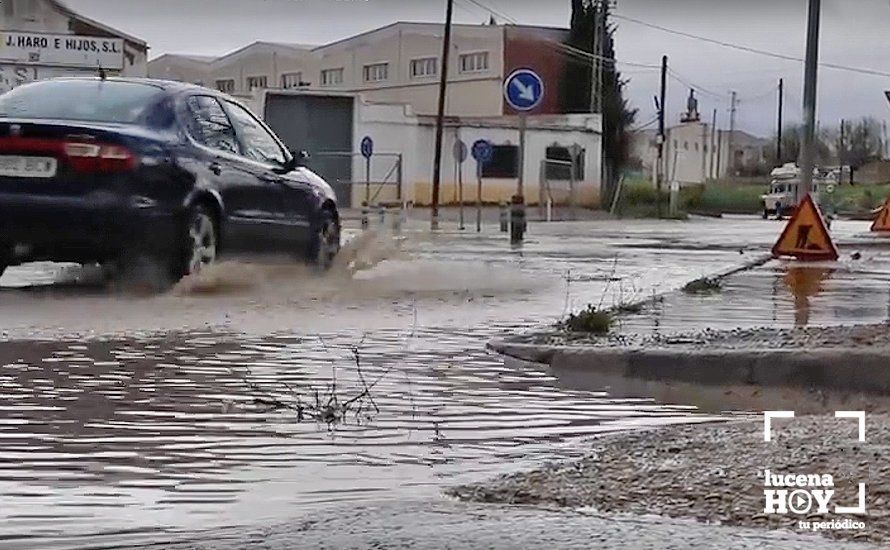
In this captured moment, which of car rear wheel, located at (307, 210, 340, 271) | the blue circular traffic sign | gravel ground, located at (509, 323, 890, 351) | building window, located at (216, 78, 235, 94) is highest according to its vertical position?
building window, located at (216, 78, 235, 94)

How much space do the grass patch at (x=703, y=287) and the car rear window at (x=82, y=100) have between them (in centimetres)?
418

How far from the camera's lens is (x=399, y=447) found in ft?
18.3

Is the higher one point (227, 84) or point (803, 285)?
point (227, 84)

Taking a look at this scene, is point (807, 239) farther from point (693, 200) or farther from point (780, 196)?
point (693, 200)

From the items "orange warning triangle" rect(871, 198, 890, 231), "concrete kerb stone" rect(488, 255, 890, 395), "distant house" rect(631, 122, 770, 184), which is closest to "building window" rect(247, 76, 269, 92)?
"distant house" rect(631, 122, 770, 184)

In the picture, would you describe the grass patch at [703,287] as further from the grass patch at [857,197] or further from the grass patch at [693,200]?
the grass patch at [857,197]

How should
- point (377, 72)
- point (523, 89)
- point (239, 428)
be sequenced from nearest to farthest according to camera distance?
1. point (239, 428)
2. point (523, 89)
3. point (377, 72)

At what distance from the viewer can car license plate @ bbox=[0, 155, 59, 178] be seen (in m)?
10.0

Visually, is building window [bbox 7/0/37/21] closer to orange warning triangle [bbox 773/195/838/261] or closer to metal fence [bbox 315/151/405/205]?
metal fence [bbox 315/151/405/205]

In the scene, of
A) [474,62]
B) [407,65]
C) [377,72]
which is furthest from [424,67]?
[377,72]

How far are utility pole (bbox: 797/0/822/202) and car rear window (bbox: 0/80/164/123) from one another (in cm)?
951

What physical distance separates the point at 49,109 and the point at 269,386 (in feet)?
14.8

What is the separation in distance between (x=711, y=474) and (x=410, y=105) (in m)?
57.4

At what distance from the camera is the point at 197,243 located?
10656mm
